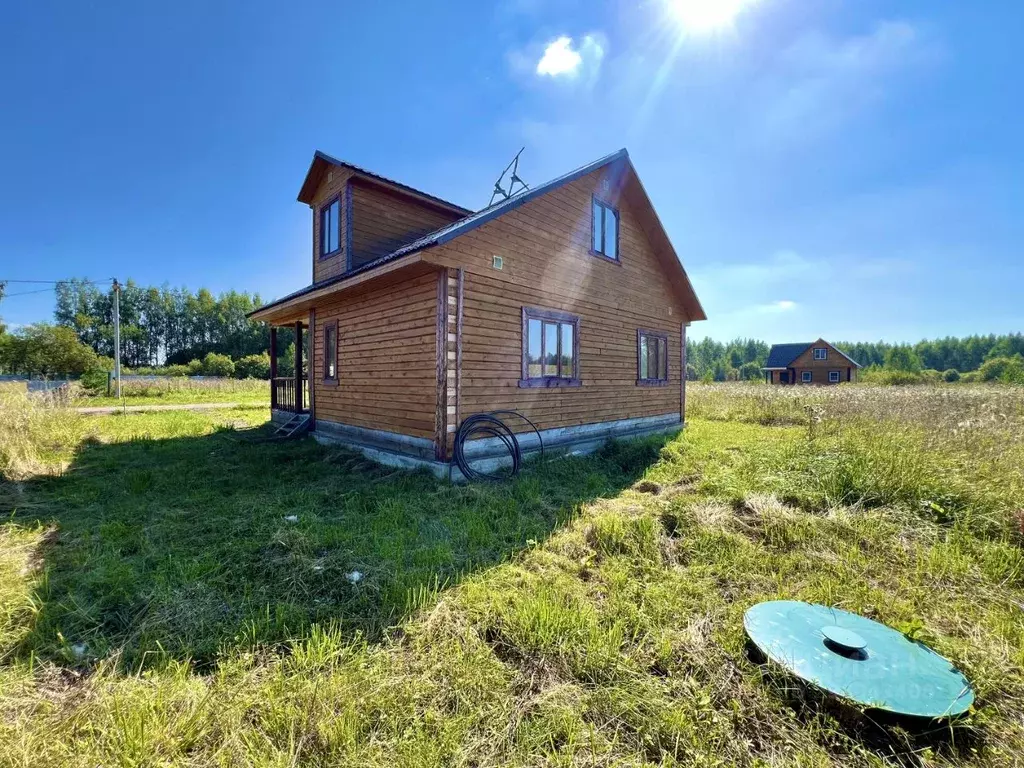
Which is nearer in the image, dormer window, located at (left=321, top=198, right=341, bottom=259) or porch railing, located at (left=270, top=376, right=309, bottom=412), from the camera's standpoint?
dormer window, located at (left=321, top=198, right=341, bottom=259)

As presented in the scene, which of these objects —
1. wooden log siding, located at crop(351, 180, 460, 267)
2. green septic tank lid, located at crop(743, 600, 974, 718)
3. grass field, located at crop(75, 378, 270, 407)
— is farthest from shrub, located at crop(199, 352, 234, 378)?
green septic tank lid, located at crop(743, 600, 974, 718)

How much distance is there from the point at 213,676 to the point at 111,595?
1585mm

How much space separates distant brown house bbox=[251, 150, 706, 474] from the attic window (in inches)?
1.7

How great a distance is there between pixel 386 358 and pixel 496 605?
580cm

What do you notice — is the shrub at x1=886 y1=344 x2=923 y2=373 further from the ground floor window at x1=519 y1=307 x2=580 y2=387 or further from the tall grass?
the tall grass

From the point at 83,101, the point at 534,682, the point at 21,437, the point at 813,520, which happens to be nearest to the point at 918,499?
the point at 813,520

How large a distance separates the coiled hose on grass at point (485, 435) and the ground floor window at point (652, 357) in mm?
4878

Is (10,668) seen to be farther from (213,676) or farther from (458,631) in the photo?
(458,631)

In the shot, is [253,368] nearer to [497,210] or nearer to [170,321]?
[170,321]

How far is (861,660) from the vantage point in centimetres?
251

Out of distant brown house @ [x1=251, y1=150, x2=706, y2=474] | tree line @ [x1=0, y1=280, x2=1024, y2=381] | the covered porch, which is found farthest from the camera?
tree line @ [x1=0, y1=280, x2=1024, y2=381]

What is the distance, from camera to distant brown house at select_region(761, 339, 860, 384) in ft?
137

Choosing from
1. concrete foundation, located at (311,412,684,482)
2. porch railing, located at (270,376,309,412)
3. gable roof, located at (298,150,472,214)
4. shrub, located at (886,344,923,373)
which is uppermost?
gable roof, located at (298,150,472,214)

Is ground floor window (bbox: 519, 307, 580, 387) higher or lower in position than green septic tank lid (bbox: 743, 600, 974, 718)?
higher
